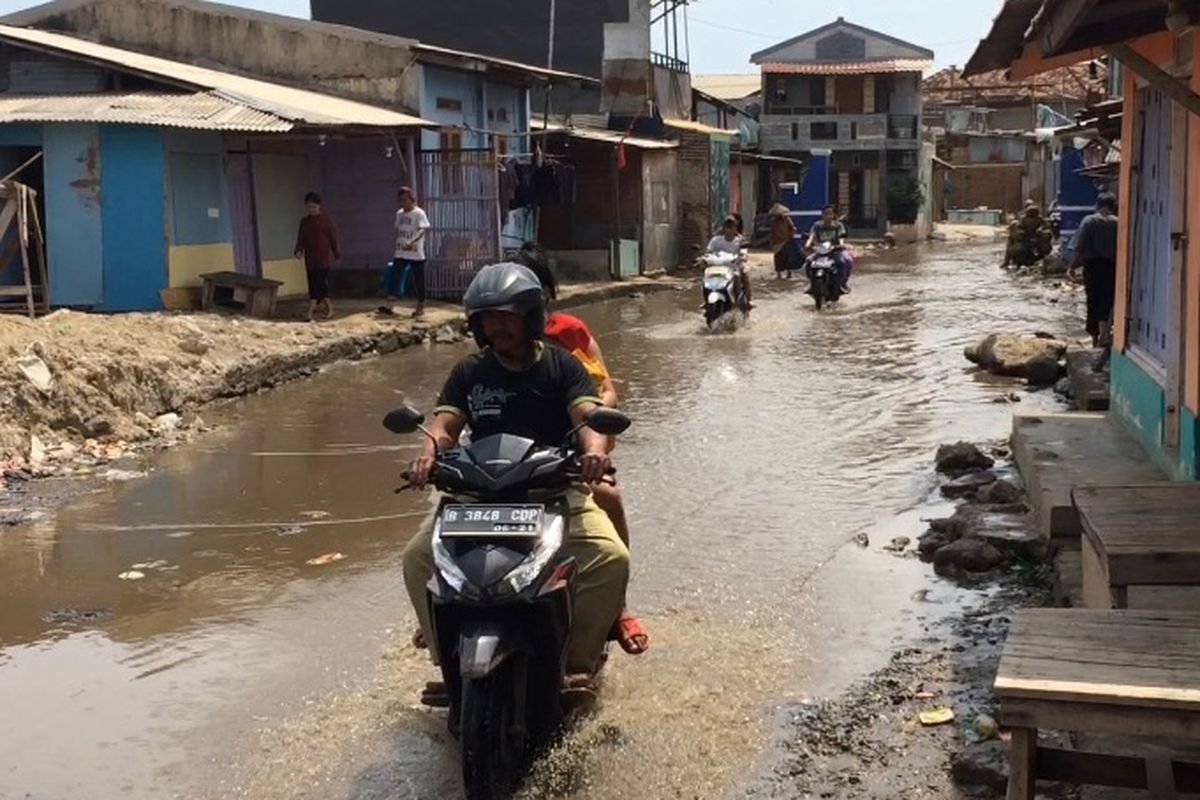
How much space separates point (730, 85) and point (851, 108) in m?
6.63

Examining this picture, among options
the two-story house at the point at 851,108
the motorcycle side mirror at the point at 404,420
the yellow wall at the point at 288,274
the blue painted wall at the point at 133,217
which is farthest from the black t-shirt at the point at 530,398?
the two-story house at the point at 851,108

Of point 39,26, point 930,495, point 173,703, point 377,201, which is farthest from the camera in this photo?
point 39,26

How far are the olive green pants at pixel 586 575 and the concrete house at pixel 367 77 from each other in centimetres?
1622

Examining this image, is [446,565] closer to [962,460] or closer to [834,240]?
[962,460]

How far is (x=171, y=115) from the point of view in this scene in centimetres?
1627

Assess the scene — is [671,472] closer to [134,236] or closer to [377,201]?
[134,236]

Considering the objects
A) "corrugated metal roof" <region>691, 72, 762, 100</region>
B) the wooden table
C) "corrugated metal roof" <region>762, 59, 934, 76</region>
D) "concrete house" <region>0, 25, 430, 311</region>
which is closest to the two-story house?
"corrugated metal roof" <region>762, 59, 934, 76</region>

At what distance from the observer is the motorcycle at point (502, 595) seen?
437 centimetres

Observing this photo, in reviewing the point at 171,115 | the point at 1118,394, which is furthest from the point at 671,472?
the point at 171,115

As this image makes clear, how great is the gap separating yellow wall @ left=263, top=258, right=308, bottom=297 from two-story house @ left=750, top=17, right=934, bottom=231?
30732 millimetres

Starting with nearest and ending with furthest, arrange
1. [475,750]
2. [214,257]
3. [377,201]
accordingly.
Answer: [475,750]
[214,257]
[377,201]

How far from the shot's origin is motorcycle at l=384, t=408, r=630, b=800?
4367mm

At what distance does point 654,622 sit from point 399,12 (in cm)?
3005

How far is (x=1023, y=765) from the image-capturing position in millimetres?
3791
